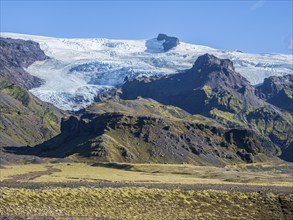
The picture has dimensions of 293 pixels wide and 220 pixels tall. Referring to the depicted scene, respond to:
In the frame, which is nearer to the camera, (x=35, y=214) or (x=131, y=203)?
(x=35, y=214)

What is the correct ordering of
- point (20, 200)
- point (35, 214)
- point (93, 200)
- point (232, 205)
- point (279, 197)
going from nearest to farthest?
A: 1. point (35, 214)
2. point (20, 200)
3. point (93, 200)
4. point (232, 205)
5. point (279, 197)

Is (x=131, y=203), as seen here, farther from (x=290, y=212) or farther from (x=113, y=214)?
(x=290, y=212)

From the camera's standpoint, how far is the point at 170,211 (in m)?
56.2

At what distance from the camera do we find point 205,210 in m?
57.9

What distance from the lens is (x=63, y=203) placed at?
53.4 meters

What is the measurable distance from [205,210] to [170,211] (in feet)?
14.0

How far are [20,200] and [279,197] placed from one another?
1247 inches

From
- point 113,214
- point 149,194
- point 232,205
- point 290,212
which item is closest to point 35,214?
point 113,214

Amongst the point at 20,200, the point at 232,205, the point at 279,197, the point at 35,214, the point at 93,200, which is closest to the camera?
the point at 35,214

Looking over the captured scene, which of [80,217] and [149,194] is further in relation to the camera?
[149,194]

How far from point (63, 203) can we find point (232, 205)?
780 inches

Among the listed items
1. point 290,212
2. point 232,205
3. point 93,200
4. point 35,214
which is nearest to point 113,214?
point 93,200

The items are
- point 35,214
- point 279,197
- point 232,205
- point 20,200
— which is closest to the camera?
point 35,214

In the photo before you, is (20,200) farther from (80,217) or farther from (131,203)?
(131,203)
